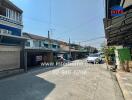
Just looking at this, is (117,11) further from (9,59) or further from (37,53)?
(37,53)

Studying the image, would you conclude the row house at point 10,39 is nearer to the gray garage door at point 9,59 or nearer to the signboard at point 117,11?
the gray garage door at point 9,59

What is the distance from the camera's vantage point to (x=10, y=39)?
57.4 ft

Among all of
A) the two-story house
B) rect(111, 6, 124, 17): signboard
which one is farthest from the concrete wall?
rect(111, 6, 124, 17): signboard

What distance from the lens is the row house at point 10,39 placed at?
16.5 metres

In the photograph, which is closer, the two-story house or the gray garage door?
the gray garage door

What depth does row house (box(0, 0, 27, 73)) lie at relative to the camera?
16478 mm

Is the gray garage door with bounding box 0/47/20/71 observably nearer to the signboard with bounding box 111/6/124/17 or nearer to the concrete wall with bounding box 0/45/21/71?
the concrete wall with bounding box 0/45/21/71

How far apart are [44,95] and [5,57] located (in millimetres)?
9438

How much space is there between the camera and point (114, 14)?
16.1 ft

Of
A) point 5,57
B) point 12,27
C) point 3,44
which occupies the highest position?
point 12,27

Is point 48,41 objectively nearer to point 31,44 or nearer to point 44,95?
point 31,44

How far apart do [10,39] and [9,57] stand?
5.74 feet

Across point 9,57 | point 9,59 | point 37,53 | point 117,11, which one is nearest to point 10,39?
point 9,57

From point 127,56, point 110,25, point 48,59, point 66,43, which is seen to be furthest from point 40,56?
point 66,43
